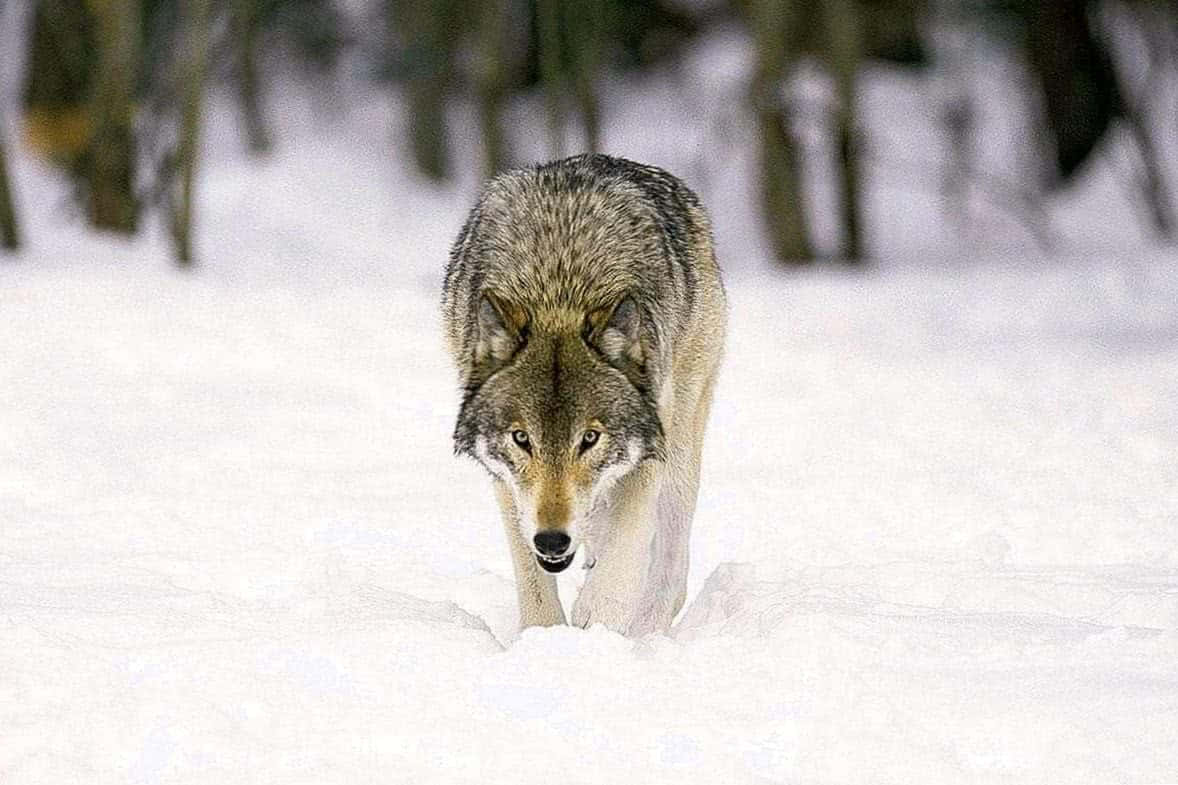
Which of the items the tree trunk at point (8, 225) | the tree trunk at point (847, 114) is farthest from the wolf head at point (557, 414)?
the tree trunk at point (847, 114)

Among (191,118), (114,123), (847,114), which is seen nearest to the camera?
(191,118)

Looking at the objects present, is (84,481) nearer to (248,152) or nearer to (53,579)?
(53,579)

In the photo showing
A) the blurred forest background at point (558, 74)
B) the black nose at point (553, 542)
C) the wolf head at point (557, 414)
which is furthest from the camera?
the blurred forest background at point (558, 74)

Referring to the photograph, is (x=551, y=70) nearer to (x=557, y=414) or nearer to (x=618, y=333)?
(x=618, y=333)

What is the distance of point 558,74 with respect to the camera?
1927cm

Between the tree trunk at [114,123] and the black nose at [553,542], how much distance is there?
1255 cm

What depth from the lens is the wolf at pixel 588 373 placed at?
5.04 m

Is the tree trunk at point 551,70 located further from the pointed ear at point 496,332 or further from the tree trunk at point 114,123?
the pointed ear at point 496,332

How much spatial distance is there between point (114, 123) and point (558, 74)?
5.37 meters

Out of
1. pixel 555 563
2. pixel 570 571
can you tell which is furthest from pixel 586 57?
pixel 555 563

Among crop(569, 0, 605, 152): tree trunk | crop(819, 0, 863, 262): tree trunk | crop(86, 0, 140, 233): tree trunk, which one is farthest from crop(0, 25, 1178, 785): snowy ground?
crop(569, 0, 605, 152): tree trunk

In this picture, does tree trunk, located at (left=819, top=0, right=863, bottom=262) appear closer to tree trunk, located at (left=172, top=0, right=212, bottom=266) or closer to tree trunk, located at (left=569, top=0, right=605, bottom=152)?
tree trunk, located at (left=569, top=0, right=605, bottom=152)

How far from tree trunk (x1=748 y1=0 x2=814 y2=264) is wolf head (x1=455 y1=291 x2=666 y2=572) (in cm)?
1408

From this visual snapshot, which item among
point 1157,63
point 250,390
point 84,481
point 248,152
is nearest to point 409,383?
point 250,390
